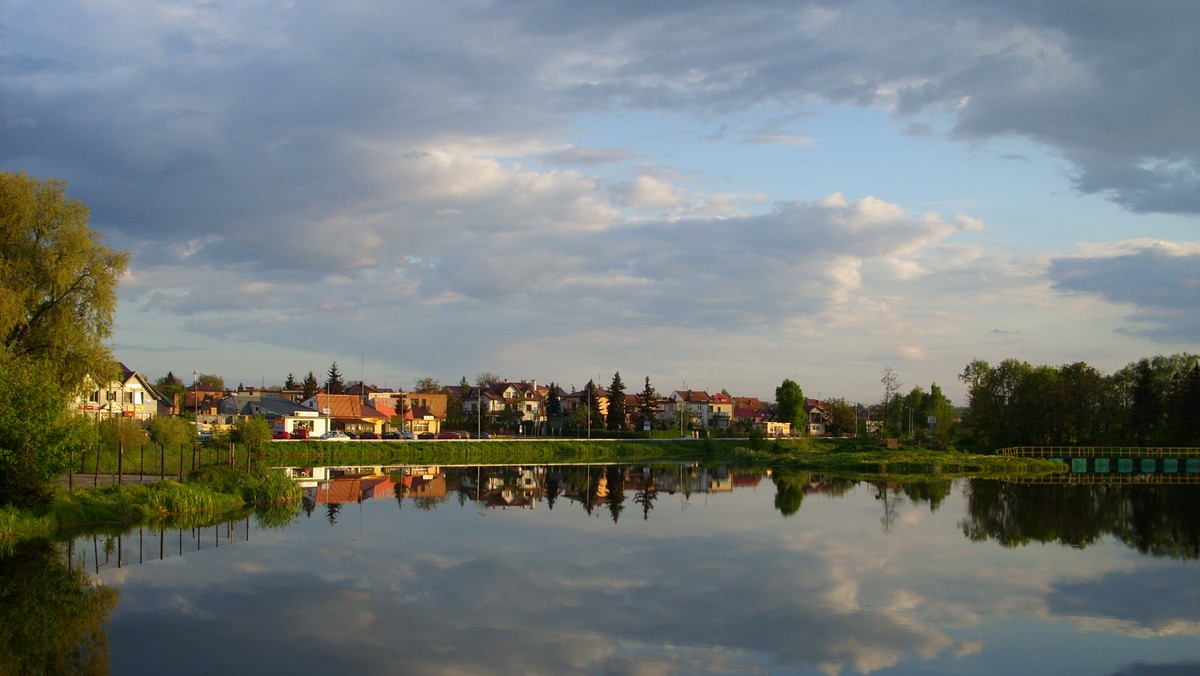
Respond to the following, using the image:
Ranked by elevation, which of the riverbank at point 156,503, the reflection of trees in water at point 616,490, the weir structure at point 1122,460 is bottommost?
the weir structure at point 1122,460

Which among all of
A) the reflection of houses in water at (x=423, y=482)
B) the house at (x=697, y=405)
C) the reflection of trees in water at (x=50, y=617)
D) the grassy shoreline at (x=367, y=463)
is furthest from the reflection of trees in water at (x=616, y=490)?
the house at (x=697, y=405)

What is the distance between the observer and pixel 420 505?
35438 mm

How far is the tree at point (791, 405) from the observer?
11619cm

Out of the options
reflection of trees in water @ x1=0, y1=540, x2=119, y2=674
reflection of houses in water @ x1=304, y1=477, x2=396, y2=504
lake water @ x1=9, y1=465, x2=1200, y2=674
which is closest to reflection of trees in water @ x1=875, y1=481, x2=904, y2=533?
lake water @ x1=9, y1=465, x2=1200, y2=674

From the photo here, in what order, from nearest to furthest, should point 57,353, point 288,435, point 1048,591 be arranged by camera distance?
point 1048,591
point 57,353
point 288,435

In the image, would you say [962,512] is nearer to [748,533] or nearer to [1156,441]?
[748,533]

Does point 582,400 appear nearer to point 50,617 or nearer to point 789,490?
point 789,490

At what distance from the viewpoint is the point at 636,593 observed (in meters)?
18.7

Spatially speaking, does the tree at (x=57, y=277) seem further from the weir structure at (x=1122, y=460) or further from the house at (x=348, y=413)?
the weir structure at (x=1122, y=460)

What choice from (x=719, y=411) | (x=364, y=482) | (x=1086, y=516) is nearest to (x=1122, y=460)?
(x=1086, y=516)

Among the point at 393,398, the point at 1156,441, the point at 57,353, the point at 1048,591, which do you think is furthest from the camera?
the point at 393,398

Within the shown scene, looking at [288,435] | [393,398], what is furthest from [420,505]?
[393,398]

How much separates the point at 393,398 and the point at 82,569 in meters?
103

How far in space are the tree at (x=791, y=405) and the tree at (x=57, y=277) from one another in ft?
301
